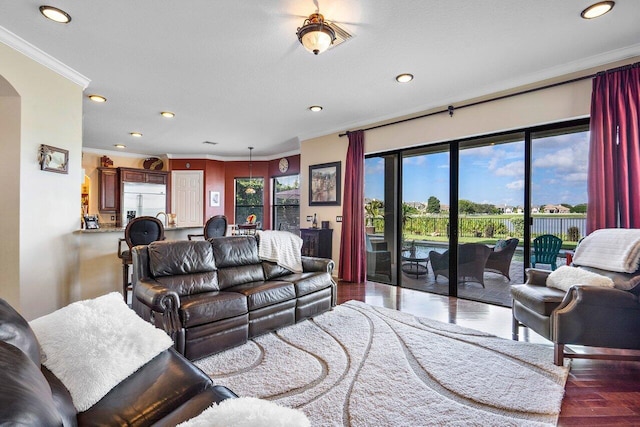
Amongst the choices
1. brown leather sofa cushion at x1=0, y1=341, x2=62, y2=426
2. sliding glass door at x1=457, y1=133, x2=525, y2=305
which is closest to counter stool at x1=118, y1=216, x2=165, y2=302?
brown leather sofa cushion at x1=0, y1=341, x2=62, y2=426

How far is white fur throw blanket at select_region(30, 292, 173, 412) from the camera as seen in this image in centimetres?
115

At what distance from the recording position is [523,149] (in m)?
3.85

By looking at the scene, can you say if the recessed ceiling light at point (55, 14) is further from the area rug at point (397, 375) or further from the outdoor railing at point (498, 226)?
the outdoor railing at point (498, 226)

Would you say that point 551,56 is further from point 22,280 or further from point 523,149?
point 22,280

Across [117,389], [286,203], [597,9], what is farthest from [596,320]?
[286,203]

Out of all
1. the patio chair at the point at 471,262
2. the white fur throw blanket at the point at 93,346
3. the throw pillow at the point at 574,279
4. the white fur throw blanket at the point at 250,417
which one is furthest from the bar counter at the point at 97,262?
the throw pillow at the point at 574,279

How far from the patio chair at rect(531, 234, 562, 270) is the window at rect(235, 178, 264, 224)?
6458 millimetres

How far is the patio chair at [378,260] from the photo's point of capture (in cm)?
528

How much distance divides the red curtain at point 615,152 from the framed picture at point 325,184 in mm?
3559

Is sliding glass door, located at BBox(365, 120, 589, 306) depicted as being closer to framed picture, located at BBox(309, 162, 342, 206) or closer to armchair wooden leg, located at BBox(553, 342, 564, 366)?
framed picture, located at BBox(309, 162, 342, 206)

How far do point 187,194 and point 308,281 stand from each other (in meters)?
6.00

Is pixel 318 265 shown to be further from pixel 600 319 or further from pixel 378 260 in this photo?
pixel 600 319

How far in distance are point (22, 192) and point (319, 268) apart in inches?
124

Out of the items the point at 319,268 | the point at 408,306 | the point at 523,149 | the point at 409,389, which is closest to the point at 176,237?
the point at 319,268
